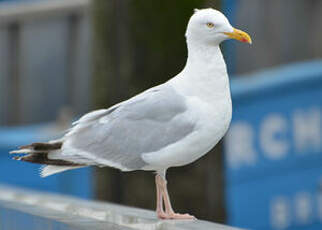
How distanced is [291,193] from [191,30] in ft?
16.1

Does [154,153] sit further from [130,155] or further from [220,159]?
[220,159]

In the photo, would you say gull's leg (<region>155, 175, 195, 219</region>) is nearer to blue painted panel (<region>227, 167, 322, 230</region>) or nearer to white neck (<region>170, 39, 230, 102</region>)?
white neck (<region>170, 39, 230, 102</region>)

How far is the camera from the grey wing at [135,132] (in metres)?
3.52

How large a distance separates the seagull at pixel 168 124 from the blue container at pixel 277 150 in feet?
13.5

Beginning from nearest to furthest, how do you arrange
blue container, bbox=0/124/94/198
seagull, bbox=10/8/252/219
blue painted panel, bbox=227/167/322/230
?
seagull, bbox=10/8/252/219 → blue painted panel, bbox=227/167/322/230 → blue container, bbox=0/124/94/198

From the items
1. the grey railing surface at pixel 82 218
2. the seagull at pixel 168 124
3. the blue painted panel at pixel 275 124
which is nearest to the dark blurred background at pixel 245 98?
the blue painted panel at pixel 275 124

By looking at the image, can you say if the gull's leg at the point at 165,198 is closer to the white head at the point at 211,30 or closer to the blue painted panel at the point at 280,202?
the white head at the point at 211,30

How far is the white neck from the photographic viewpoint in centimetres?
345

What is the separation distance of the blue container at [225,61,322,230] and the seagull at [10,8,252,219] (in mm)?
4126

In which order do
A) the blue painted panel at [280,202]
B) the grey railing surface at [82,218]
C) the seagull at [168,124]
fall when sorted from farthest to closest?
the blue painted panel at [280,202], the grey railing surface at [82,218], the seagull at [168,124]

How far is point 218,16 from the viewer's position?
11.4 feet

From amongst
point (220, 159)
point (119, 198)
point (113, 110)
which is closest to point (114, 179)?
point (119, 198)

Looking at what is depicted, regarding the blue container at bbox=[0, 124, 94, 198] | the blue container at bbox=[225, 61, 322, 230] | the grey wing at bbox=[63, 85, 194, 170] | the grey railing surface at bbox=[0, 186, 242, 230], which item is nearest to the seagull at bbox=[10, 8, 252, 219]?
the grey wing at bbox=[63, 85, 194, 170]

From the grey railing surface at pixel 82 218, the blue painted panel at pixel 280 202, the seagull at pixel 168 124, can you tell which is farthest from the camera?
the blue painted panel at pixel 280 202
